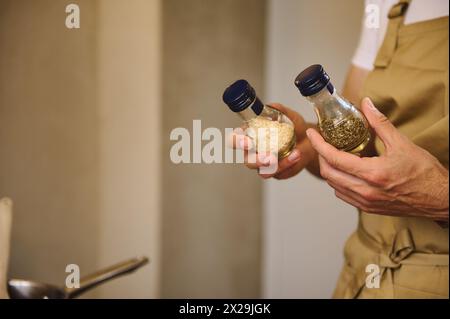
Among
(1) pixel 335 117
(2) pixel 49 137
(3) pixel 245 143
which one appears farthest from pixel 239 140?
(2) pixel 49 137

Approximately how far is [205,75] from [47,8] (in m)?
0.41

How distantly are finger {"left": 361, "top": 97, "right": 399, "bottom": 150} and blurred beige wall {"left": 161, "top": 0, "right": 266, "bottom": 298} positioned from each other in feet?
1.47

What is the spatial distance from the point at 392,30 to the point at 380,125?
262 mm

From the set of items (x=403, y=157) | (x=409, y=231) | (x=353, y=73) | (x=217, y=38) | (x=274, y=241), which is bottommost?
(x=274, y=241)

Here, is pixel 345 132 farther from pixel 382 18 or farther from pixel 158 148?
pixel 158 148

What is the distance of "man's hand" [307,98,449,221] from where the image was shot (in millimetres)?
472

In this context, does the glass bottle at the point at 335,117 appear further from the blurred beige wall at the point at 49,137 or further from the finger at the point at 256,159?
the blurred beige wall at the point at 49,137

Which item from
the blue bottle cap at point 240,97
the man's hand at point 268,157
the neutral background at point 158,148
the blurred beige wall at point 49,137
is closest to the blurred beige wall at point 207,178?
the neutral background at point 158,148

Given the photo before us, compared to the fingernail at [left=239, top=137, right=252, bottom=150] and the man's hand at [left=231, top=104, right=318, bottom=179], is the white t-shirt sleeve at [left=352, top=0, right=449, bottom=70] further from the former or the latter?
the fingernail at [left=239, top=137, right=252, bottom=150]

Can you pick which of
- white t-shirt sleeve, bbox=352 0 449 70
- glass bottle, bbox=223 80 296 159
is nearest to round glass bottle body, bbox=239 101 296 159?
glass bottle, bbox=223 80 296 159

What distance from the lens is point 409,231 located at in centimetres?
63

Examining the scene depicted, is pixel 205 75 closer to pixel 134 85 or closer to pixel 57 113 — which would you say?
pixel 134 85

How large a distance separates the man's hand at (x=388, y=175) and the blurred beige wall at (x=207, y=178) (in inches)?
17.1
